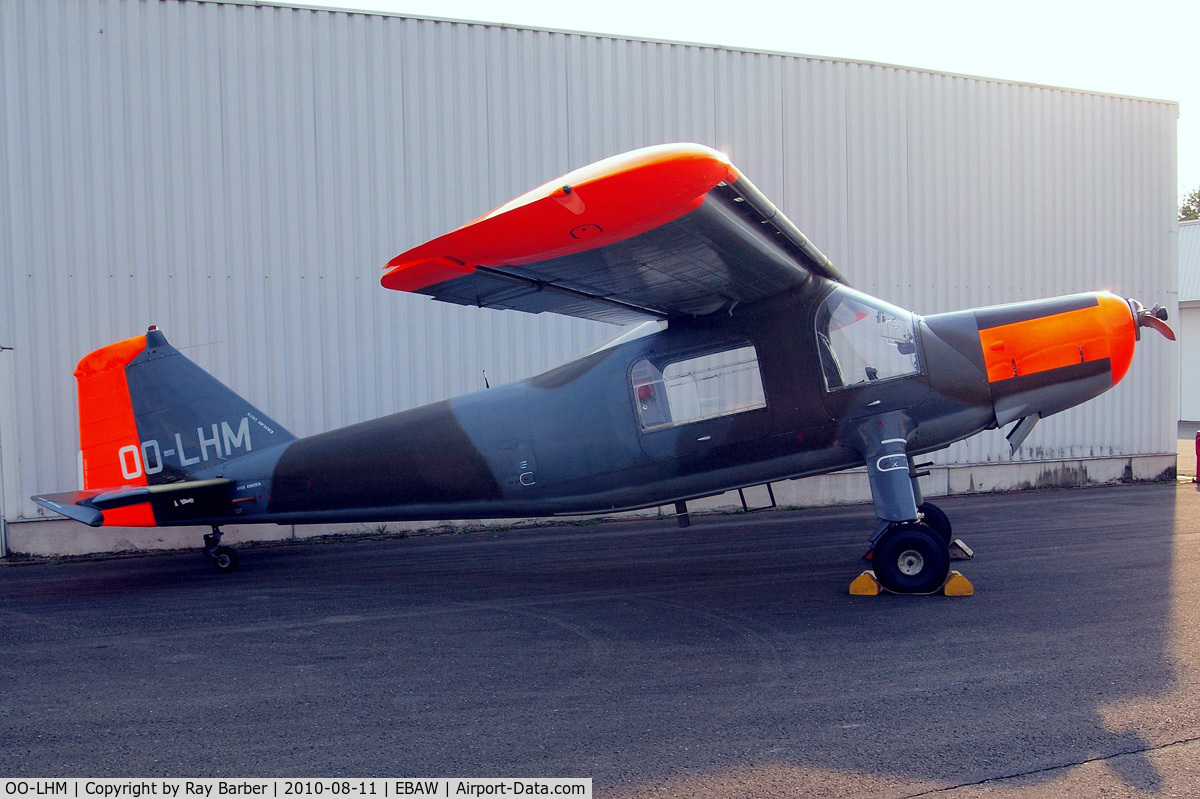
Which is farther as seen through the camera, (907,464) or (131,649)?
(907,464)

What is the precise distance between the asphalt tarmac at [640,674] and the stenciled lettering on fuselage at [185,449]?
3.71 feet

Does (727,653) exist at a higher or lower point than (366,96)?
lower

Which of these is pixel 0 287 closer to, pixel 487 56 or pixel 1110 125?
pixel 487 56

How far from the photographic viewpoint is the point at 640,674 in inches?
179

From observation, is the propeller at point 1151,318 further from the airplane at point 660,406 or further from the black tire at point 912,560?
the black tire at point 912,560

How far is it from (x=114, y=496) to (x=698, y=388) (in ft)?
16.4

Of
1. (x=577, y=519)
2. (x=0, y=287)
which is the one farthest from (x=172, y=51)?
(x=577, y=519)

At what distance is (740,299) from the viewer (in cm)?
665

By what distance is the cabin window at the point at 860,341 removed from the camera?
662 centimetres

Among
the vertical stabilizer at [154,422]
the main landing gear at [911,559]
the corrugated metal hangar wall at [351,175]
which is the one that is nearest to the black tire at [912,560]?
the main landing gear at [911,559]

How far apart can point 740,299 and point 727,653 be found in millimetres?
2933

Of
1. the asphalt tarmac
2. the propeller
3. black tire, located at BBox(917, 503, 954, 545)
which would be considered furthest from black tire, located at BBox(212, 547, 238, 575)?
the propeller

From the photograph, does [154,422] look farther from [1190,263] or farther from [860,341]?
[1190,263]

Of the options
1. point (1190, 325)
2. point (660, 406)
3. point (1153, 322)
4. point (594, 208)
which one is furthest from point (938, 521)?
point (1190, 325)
